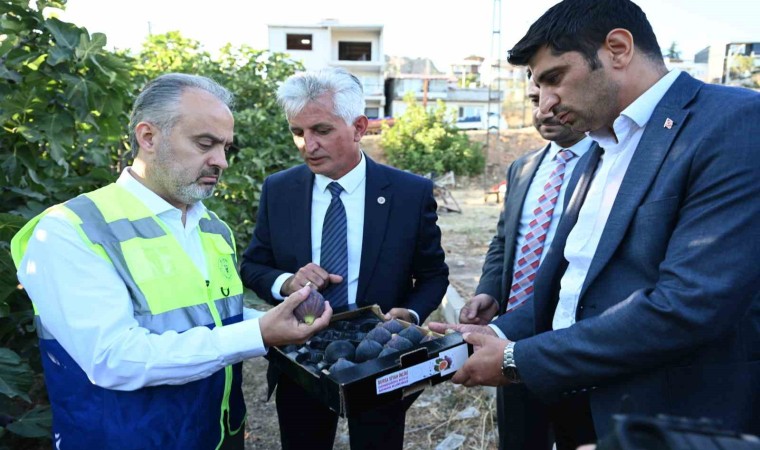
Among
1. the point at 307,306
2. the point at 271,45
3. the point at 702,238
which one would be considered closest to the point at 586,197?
the point at 702,238

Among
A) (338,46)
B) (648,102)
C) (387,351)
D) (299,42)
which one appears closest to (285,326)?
(387,351)

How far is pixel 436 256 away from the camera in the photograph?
2.84 meters

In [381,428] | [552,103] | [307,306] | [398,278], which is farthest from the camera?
[398,278]

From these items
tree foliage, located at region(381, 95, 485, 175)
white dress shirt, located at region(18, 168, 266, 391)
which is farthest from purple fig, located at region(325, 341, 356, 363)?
tree foliage, located at region(381, 95, 485, 175)

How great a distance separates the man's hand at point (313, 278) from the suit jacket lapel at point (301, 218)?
18 cm

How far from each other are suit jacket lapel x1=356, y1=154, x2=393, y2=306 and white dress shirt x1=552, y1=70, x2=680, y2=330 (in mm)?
931

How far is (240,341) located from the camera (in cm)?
187

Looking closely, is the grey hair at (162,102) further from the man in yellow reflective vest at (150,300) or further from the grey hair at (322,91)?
the grey hair at (322,91)

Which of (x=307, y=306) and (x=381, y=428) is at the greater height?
(x=307, y=306)

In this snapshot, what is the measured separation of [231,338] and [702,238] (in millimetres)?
1419

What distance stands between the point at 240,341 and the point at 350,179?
111cm

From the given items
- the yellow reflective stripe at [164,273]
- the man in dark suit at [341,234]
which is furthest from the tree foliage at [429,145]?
the yellow reflective stripe at [164,273]

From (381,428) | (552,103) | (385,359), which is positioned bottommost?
(381,428)

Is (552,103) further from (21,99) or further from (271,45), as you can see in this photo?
(271,45)
